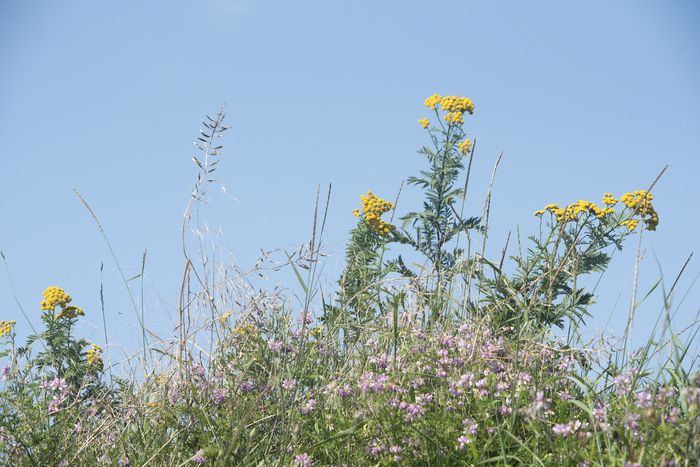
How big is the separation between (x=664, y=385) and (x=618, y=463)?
870 millimetres

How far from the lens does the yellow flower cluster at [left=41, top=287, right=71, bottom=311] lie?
19.9ft

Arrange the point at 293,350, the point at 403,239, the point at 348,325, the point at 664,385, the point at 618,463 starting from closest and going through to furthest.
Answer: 1. the point at 618,463
2. the point at 664,385
3. the point at 293,350
4. the point at 348,325
5. the point at 403,239

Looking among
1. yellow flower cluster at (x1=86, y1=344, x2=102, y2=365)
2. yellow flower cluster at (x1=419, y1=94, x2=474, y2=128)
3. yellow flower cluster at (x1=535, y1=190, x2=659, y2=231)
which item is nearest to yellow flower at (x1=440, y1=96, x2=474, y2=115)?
yellow flower cluster at (x1=419, y1=94, x2=474, y2=128)

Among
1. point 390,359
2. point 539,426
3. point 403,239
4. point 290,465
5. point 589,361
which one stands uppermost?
point 403,239

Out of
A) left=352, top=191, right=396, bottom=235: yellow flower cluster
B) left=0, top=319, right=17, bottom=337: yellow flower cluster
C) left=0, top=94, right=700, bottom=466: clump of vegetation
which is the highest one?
left=352, top=191, right=396, bottom=235: yellow flower cluster

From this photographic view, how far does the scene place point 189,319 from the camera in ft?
12.5

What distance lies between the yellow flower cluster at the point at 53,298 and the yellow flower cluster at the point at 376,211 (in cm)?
254

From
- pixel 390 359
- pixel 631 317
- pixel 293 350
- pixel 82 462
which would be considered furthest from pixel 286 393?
pixel 631 317

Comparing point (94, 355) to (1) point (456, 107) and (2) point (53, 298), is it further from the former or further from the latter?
(1) point (456, 107)

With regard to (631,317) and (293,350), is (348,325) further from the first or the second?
(631,317)

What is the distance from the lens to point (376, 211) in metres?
5.84

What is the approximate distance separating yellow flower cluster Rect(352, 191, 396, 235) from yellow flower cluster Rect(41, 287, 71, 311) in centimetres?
254

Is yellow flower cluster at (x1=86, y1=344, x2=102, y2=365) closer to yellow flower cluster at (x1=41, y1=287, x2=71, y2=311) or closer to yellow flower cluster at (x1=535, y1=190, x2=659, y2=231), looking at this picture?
yellow flower cluster at (x1=41, y1=287, x2=71, y2=311)

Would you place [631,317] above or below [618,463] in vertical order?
above
